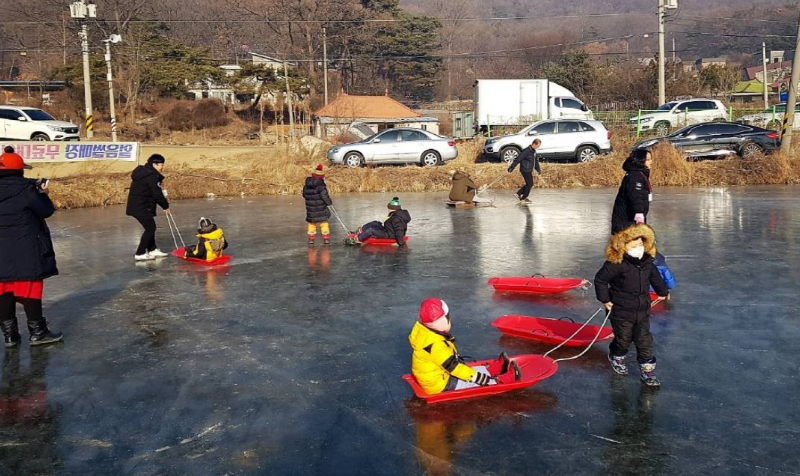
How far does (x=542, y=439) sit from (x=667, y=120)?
28953mm

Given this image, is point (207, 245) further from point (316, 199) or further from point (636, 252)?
point (636, 252)

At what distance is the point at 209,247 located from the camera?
11.1 meters

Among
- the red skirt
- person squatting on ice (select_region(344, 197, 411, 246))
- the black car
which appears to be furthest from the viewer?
the black car

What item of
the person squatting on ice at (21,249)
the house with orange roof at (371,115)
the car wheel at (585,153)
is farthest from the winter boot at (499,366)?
the house with orange roof at (371,115)

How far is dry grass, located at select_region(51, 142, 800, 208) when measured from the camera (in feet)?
70.6

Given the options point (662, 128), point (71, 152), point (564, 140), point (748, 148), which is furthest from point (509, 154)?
point (71, 152)

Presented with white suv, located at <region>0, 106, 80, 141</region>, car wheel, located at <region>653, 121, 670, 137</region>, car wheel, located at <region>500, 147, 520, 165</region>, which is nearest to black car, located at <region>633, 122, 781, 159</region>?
car wheel, located at <region>653, 121, 670, 137</region>

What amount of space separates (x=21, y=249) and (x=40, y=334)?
3.00ft

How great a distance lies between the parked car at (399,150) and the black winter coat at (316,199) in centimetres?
1295

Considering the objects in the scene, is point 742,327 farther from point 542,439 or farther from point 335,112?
point 335,112

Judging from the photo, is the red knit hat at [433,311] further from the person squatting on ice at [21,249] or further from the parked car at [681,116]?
the parked car at [681,116]

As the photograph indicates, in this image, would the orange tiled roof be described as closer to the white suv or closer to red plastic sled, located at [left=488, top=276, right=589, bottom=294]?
the white suv

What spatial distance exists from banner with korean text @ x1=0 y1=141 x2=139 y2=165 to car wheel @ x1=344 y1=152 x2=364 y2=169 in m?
7.35

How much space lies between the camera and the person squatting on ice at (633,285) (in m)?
5.45
